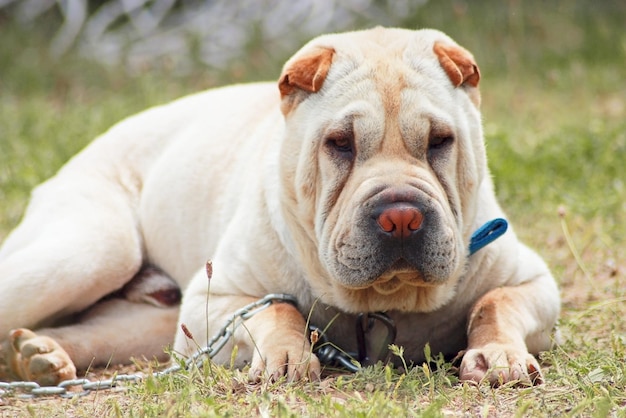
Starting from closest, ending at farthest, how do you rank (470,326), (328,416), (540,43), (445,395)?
(328,416)
(445,395)
(470,326)
(540,43)

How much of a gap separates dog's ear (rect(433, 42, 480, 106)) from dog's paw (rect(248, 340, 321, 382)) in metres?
1.04

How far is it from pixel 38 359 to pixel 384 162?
1.50 metres

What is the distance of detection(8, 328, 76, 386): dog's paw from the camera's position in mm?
3578

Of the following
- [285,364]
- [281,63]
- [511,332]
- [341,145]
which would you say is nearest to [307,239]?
[341,145]

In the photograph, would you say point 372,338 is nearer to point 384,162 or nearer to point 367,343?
point 367,343

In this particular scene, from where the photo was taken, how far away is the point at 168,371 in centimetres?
313

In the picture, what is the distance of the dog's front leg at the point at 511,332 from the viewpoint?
2.97m

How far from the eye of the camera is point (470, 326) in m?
3.36

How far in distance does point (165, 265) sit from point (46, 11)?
6.20 m

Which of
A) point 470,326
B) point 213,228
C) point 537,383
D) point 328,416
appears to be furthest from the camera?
point 213,228

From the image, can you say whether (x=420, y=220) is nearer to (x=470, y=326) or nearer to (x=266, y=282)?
(x=470, y=326)

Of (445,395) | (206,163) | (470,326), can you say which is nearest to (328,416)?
(445,395)

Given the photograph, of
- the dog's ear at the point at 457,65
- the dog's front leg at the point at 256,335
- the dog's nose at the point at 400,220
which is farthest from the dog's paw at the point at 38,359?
the dog's ear at the point at 457,65

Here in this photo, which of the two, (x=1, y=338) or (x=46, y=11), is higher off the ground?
(x=46, y=11)
